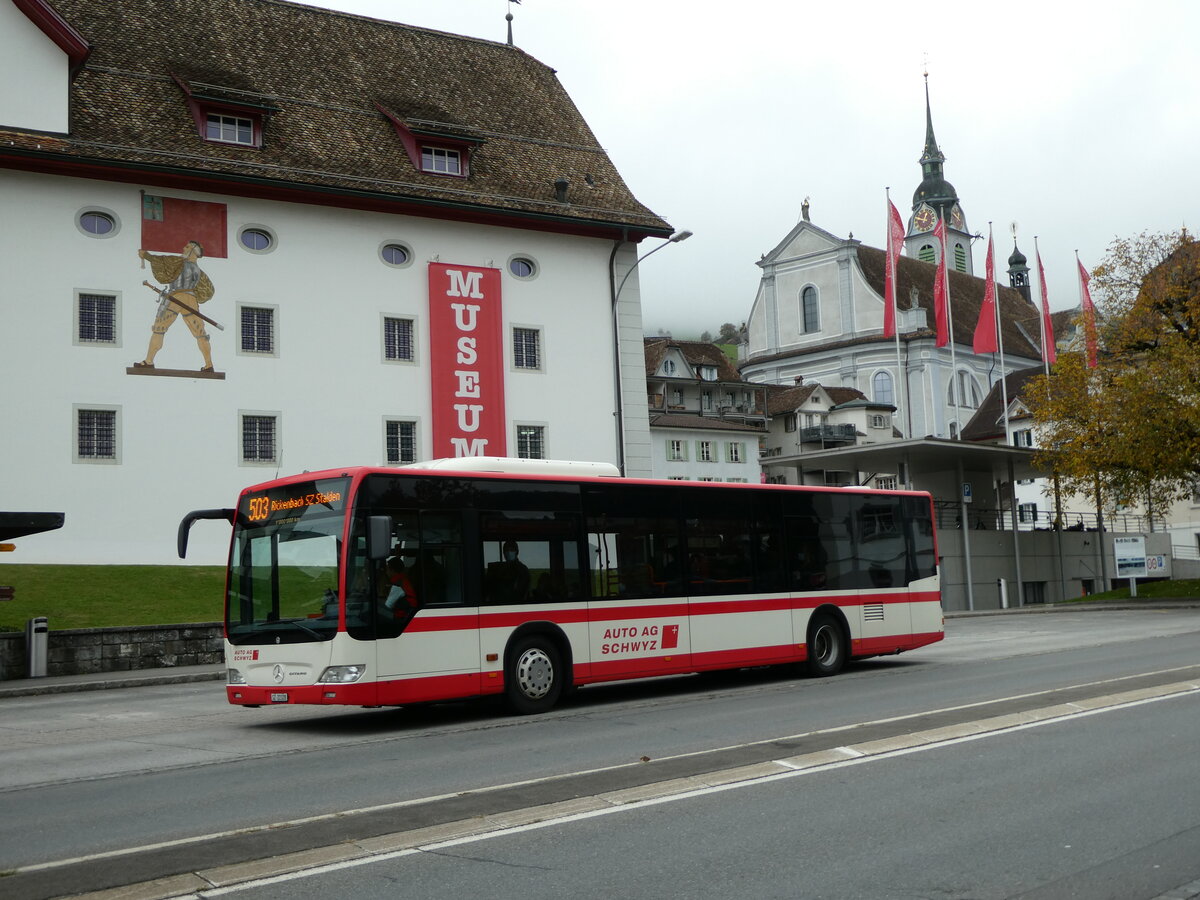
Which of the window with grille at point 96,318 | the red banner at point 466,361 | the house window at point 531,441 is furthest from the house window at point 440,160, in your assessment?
the window with grille at point 96,318

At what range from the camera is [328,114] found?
39125 mm

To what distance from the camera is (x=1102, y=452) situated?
42.2m

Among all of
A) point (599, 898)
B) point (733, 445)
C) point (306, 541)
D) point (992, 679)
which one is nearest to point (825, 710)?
point (992, 679)

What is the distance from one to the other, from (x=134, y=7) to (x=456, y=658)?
104ft

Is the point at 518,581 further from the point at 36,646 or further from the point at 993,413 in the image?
the point at 993,413

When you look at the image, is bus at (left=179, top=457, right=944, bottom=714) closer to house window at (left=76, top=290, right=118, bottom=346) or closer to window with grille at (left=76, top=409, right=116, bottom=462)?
window with grille at (left=76, top=409, right=116, bottom=462)

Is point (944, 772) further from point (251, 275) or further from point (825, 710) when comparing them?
point (251, 275)

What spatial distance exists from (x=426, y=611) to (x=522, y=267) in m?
27.0

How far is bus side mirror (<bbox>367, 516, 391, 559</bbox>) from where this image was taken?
13188 millimetres

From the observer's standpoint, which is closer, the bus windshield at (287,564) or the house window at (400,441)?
the bus windshield at (287,564)

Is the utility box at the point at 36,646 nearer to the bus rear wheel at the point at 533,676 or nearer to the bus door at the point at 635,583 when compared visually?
the bus rear wheel at the point at 533,676

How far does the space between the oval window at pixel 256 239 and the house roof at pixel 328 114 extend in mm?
1115

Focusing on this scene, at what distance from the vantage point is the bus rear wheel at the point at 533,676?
48.3ft

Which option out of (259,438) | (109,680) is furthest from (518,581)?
(259,438)
